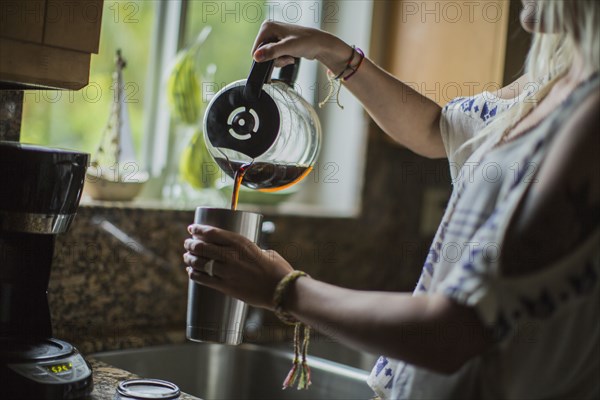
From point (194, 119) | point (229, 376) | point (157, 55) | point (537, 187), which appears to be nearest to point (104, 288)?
point (229, 376)

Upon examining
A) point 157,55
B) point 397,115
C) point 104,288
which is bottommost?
point 104,288

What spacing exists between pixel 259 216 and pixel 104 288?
25.7 inches

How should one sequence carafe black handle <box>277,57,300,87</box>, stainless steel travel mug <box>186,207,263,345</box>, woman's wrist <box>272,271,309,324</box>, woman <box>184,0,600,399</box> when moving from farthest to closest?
1. carafe black handle <box>277,57,300,87</box>
2. stainless steel travel mug <box>186,207,263,345</box>
3. woman's wrist <box>272,271,309,324</box>
4. woman <box>184,0,600,399</box>

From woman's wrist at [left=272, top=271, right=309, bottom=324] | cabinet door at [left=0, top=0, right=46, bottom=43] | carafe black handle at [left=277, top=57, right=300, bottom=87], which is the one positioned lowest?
woman's wrist at [left=272, top=271, right=309, bottom=324]

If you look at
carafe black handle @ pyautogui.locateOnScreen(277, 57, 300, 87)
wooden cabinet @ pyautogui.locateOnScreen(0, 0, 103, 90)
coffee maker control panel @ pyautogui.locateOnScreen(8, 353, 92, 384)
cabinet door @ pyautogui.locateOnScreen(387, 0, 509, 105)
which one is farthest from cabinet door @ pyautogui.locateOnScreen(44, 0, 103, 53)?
cabinet door @ pyautogui.locateOnScreen(387, 0, 509, 105)

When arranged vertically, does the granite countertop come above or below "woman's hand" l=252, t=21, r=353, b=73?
below

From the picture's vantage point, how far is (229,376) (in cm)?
158

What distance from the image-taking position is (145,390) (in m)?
1.11

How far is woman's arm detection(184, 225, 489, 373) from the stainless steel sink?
651mm

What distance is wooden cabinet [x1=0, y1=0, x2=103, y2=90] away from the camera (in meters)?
0.99

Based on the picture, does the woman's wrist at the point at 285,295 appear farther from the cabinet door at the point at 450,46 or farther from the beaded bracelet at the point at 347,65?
the cabinet door at the point at 450,46

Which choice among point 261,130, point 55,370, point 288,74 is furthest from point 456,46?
point 55,370

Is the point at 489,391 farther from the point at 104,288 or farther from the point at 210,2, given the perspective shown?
the point at 210,2

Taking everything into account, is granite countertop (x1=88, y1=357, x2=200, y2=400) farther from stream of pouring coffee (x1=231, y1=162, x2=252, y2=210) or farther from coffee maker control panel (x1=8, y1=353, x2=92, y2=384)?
stream of pouring coffee (x1=231, y1=162, x2=252, y2=210)
